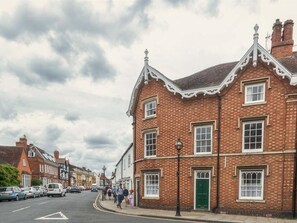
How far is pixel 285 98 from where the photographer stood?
54.9 ft

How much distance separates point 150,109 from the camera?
2206cm

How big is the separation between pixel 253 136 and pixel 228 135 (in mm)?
1483

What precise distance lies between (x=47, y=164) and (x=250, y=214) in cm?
6601

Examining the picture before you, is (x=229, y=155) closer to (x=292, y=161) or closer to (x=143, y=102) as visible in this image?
(x=292, y=161)

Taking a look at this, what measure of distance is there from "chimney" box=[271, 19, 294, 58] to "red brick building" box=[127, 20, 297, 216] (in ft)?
0.21

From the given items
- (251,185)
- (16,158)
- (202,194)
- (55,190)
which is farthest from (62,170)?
(251,185)

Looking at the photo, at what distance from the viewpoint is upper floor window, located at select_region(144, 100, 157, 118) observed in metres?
21.7

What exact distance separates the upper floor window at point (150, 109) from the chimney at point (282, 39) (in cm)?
941

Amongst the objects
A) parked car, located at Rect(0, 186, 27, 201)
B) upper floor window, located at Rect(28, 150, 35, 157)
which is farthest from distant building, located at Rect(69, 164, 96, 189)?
parked car, located at Rect(0, 186, 27, 201)

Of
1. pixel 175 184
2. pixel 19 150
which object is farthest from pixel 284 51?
pixel 19 150

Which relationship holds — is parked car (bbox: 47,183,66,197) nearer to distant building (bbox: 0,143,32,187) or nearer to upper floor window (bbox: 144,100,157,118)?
distant building (bbox: 0,143,32,187)

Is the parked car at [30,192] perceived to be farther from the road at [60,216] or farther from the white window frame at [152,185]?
the white window frame at [152,185]

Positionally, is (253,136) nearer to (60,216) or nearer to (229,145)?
(229,145)

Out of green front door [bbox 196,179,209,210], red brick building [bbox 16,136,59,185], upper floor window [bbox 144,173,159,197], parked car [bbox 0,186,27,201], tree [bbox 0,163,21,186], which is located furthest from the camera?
red brick building [bbox 16,136,59,185]
